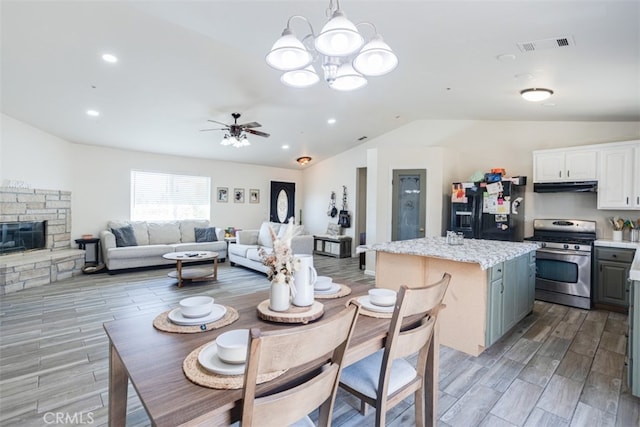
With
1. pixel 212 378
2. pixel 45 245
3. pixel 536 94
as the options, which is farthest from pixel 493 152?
pixel 45 245

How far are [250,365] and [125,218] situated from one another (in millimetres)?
7111

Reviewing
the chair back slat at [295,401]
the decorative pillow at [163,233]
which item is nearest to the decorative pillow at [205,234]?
the decorative pillow at [163,233]

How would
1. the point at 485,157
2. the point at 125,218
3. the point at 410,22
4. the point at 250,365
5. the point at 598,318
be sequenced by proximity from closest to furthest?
1. the point at 250,365
2. the point at 410,22
3. the point at 598,318
4. the point at 485,157
5. the point at 125,218

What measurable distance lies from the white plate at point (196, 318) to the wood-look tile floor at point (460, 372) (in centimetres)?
107

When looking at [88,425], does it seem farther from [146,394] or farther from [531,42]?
[531,42]

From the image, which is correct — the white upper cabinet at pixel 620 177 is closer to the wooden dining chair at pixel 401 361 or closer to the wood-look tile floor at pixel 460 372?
the wood-look tile floor at pixel 460 372

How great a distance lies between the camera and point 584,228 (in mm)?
4410

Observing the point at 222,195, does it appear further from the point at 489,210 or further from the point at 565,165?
the point at 565,165

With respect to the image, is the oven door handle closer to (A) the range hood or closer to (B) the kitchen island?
(A) the range hood

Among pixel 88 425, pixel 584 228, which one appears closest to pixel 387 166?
pixel 584 228

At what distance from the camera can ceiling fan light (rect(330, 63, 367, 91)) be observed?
198 centimetres

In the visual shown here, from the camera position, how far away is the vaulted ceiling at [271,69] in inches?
91.3

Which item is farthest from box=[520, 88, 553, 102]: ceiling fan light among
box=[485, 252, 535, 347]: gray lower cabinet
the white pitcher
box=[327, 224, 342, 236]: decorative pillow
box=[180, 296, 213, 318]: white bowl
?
box=[327, 224, 342, 236]: decorative pillow

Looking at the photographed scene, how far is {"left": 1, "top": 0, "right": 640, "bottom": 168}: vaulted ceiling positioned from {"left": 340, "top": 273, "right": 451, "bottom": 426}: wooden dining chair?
196 cm
